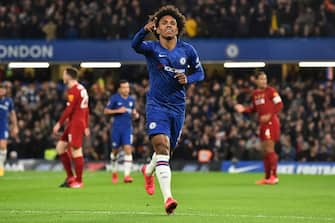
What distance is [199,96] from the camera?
33.4 meters

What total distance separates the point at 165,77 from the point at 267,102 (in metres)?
8.53

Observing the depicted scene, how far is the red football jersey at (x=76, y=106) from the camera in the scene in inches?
710

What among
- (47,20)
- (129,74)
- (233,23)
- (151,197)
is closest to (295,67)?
(233,23)

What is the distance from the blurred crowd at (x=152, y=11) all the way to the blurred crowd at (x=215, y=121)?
1.95 meters

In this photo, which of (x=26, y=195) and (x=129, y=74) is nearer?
(x=26, y=195)

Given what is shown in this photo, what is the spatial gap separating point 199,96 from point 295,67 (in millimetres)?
5285

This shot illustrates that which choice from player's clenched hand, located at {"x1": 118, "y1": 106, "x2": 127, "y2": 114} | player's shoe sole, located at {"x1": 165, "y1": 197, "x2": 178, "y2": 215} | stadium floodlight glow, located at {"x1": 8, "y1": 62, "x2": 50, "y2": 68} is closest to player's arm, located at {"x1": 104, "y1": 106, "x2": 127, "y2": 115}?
player's clenched hand, located at {"x1": 118, "y1": 106, "x2": 127, "y2": 114}

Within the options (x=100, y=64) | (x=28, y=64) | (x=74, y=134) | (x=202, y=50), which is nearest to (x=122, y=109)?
(x=74, y=134)

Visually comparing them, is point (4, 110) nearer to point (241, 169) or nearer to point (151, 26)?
point (241, 169)

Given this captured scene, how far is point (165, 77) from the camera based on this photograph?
12.2 m

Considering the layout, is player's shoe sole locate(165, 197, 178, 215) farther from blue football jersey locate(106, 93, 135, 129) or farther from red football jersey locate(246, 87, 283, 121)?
blue football jersey locate(106, 93, 135, 129)

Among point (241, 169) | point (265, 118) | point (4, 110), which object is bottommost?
point (241, 169)

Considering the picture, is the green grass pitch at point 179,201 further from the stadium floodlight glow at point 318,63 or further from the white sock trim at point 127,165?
the stadium floodlight glow at point 318,63

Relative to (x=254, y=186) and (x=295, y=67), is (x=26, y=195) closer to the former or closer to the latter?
(x=254, y=186)
